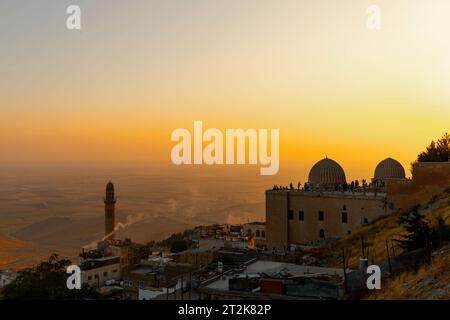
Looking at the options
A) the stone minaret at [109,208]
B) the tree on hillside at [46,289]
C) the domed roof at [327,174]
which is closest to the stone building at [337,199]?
the domed roof at [327,174]

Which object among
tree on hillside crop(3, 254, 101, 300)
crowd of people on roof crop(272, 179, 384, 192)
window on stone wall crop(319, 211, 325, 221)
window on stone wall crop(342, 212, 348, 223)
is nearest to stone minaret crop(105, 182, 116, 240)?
crowd of people on roof crop(272, 179, 384, 192)

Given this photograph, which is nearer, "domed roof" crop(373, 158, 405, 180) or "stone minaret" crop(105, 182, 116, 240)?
"domed roof" crop(373, 158, 405, 180)

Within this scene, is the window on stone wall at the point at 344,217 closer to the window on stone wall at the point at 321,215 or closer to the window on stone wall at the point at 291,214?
the window on stone wall at the point at 321,215

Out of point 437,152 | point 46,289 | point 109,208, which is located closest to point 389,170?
point 437,152

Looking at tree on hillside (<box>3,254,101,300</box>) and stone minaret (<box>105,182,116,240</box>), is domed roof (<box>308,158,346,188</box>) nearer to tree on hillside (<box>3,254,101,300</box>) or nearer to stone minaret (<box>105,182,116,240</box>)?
tree on hillside (<box>3,254,101,300</box>)

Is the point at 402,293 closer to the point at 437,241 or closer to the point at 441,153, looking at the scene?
the point at 437,241

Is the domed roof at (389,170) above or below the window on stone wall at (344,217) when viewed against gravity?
above
